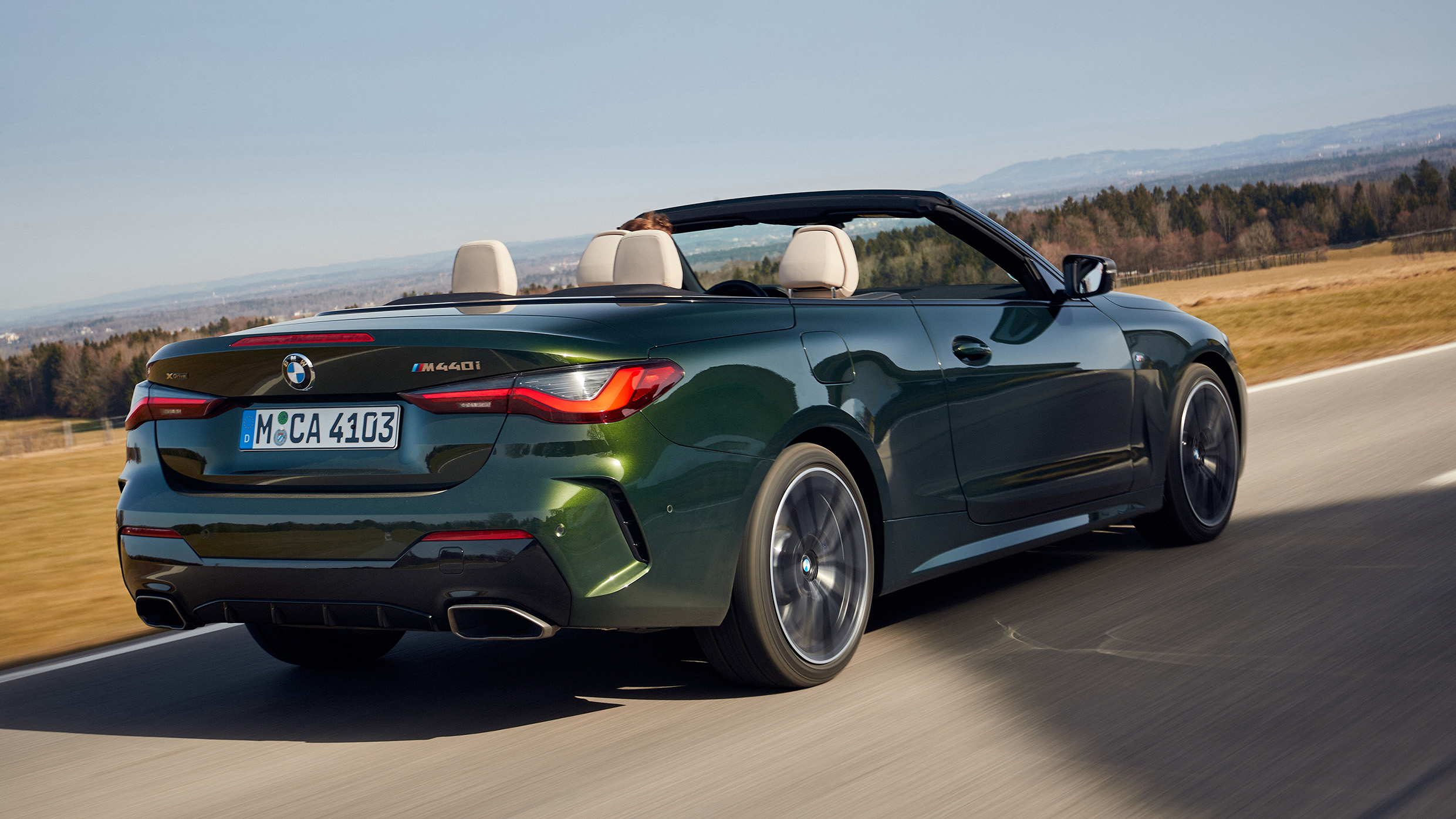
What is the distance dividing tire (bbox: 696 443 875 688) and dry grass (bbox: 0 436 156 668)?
3.24 m

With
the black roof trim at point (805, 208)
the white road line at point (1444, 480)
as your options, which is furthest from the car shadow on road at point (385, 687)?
the white road line at point (1444, 480)

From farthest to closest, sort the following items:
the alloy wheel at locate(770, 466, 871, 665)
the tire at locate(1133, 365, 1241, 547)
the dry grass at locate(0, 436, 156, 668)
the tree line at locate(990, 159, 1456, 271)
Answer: the tree line at locate(990, 159, 1456, 271) → the dry grass at locate(0, 436, 156, 668) → the tire at locate(1133, 365, 1241, 547) → the alloy wheel at locate(770, 466, 871, 665)

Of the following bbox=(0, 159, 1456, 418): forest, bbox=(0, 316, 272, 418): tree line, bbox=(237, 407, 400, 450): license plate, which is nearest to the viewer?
bbox=(237, 407, 400, 450): license plate

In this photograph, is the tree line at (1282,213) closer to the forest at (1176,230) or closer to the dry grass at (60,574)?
the forest at (1176,230)

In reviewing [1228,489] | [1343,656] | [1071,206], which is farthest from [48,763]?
[1071,206]

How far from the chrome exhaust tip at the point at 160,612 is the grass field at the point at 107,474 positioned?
1.96 m

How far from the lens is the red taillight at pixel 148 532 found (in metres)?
3.93

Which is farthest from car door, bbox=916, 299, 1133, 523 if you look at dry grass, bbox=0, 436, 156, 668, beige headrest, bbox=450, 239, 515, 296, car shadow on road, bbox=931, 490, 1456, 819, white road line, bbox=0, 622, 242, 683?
dry grass, bbox=0, 436, 156, 668

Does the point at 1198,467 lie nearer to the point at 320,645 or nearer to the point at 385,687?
the point at 385,687

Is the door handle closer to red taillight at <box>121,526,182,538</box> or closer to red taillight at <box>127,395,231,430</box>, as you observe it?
red taillight at <box>127,395,231,430</box>

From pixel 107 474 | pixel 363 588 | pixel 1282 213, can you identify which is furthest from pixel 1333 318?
pixel 1282 213

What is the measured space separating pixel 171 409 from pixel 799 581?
194 centimetres

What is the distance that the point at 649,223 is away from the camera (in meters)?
5.85

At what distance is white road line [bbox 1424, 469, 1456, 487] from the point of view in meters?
7.19
